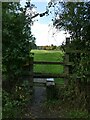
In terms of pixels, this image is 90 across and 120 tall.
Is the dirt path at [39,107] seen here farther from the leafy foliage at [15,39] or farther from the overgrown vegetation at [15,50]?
the leafy foliage at [15,39]

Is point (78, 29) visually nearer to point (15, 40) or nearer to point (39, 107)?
point (15, 40)

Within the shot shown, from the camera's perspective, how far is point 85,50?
233 inches

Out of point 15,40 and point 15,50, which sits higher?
point 15,40

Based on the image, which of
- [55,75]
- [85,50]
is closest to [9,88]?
[55,75]

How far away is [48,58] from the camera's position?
6.39 metres

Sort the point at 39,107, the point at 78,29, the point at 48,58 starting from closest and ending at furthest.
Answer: the point at 39,107, the point at 78,29, the point at 48,58

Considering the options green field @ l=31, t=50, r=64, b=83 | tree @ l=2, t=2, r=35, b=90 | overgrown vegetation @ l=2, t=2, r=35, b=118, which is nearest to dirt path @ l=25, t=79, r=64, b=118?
overgrown vegetation @ l=2, t=2, r=35, b=118

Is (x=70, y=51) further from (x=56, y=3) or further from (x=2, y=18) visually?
(x=2, y=18)

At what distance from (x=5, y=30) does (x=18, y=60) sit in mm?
685

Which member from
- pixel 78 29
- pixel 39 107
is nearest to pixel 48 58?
pixel 78 29

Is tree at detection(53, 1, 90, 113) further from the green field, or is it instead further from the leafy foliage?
the leafy foliage

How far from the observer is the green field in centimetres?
628

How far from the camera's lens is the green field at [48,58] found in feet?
20.6

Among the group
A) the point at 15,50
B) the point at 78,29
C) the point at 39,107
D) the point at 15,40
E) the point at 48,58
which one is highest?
the point at 78,29
